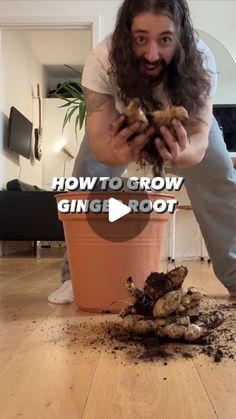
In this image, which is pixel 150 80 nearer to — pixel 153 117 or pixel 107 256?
pixel 153 117

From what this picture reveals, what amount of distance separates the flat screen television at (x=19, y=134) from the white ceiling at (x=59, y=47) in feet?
2.90

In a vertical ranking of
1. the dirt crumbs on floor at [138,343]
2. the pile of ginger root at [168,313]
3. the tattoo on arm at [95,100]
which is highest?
the tattoo on arm at [95,100]

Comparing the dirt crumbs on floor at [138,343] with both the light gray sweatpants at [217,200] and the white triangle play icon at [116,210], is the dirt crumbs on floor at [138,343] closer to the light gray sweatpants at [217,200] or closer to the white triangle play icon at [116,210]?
the white triangle play icon at [116,210]

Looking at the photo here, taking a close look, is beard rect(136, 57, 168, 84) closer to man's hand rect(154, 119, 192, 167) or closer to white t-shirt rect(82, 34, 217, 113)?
white t-shirt rect(82, 34, 217, 113)

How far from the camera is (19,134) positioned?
173 inches

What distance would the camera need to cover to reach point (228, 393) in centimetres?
64

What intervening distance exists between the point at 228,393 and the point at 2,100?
3794mm

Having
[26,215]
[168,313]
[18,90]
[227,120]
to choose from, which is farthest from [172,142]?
[18,90]

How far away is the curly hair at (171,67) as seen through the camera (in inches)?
38.6

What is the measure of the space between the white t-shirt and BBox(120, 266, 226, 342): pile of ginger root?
42 cm

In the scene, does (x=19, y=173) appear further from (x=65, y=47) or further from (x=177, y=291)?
(x=177, y=291)

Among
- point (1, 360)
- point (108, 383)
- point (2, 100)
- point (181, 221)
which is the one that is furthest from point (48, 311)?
point (2, 100)

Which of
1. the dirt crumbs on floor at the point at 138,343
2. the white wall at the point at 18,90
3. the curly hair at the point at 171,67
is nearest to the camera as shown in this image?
the dirt crumbs on floor at the point at 138,343

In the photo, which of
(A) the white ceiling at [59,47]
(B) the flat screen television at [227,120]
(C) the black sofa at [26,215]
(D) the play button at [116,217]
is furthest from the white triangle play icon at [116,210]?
(A) the white ceiling at [59,47]
